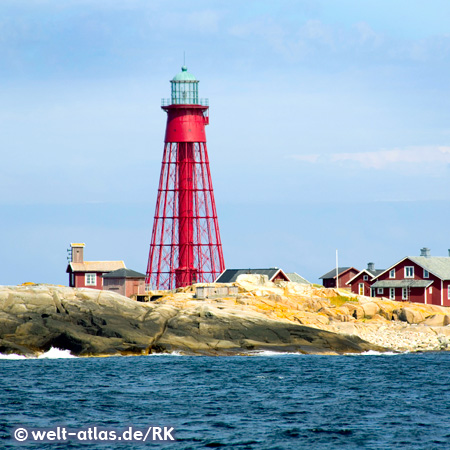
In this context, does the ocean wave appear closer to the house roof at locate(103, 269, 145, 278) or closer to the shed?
the shed

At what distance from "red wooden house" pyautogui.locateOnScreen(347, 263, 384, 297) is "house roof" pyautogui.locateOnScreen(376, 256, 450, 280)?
3.80 metres

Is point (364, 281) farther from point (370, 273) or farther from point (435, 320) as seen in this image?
point (435, 320)

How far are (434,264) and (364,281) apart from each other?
28.0 feet

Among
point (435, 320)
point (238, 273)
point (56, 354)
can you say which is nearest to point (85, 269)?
point (238, 273)

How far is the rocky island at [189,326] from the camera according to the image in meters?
58.6

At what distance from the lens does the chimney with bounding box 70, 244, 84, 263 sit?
3194 inches

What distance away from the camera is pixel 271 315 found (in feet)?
216

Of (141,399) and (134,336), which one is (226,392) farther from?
(134,336)

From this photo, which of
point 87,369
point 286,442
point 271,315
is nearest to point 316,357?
point 271,315

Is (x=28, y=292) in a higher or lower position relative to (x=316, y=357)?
higher

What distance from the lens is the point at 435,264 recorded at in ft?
267

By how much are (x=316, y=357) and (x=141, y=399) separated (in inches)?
877

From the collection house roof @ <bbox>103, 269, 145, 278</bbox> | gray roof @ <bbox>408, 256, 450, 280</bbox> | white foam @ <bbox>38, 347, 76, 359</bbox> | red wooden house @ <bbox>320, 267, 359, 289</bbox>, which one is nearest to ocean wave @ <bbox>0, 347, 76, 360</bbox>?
white foam @ <bbox>38, 347, 76, 359</bbox>

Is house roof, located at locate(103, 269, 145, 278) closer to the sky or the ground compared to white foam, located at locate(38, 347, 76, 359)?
closer to the sky
